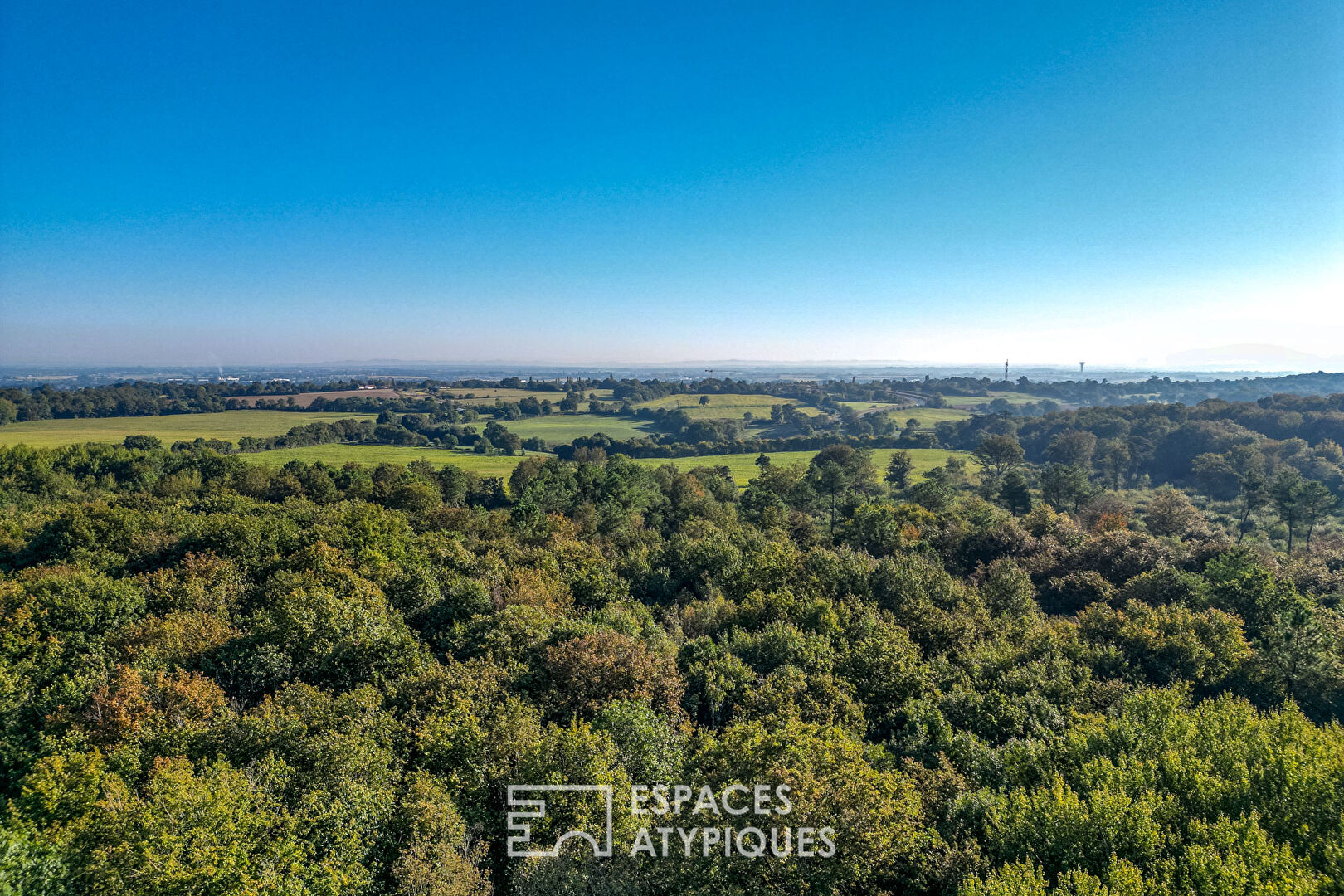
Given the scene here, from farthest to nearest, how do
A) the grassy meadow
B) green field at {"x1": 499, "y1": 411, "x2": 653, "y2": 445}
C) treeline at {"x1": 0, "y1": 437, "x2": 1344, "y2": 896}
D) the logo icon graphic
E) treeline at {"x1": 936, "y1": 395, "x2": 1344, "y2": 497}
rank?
green field at {"x1": 499, "y1": 411, "x2": 653, "y2": 445}
the grassy meadow
treeline at {"x1": 936, "y1": 395, "x2": 1344, "y2": 497}
the logo icon graphic
treeline at {"x1": 0, "y1": 437, "x2": 1344, "y2": 896}

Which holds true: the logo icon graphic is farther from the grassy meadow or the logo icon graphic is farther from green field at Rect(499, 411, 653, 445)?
green field at Rect(499, 411, 653, 445)

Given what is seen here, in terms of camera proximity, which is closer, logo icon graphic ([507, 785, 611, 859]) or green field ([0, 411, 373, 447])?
logo icon graphic ([507, 785, 611, 859])

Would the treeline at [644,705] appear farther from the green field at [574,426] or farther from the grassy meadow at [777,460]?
the green field at [574,426]

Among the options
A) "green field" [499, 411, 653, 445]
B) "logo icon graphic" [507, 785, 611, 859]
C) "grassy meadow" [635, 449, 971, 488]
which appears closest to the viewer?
"logo icon graphic" [507, 785, 611, 859]

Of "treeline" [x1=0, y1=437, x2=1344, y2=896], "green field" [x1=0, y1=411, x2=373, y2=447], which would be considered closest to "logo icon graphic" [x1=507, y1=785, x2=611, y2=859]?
"treeline" [x1=0, y1=437, x2=1344, y2=896]

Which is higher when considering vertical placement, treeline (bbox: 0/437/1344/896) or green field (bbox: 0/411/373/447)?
green field (bbox: 0/411/373/447)
